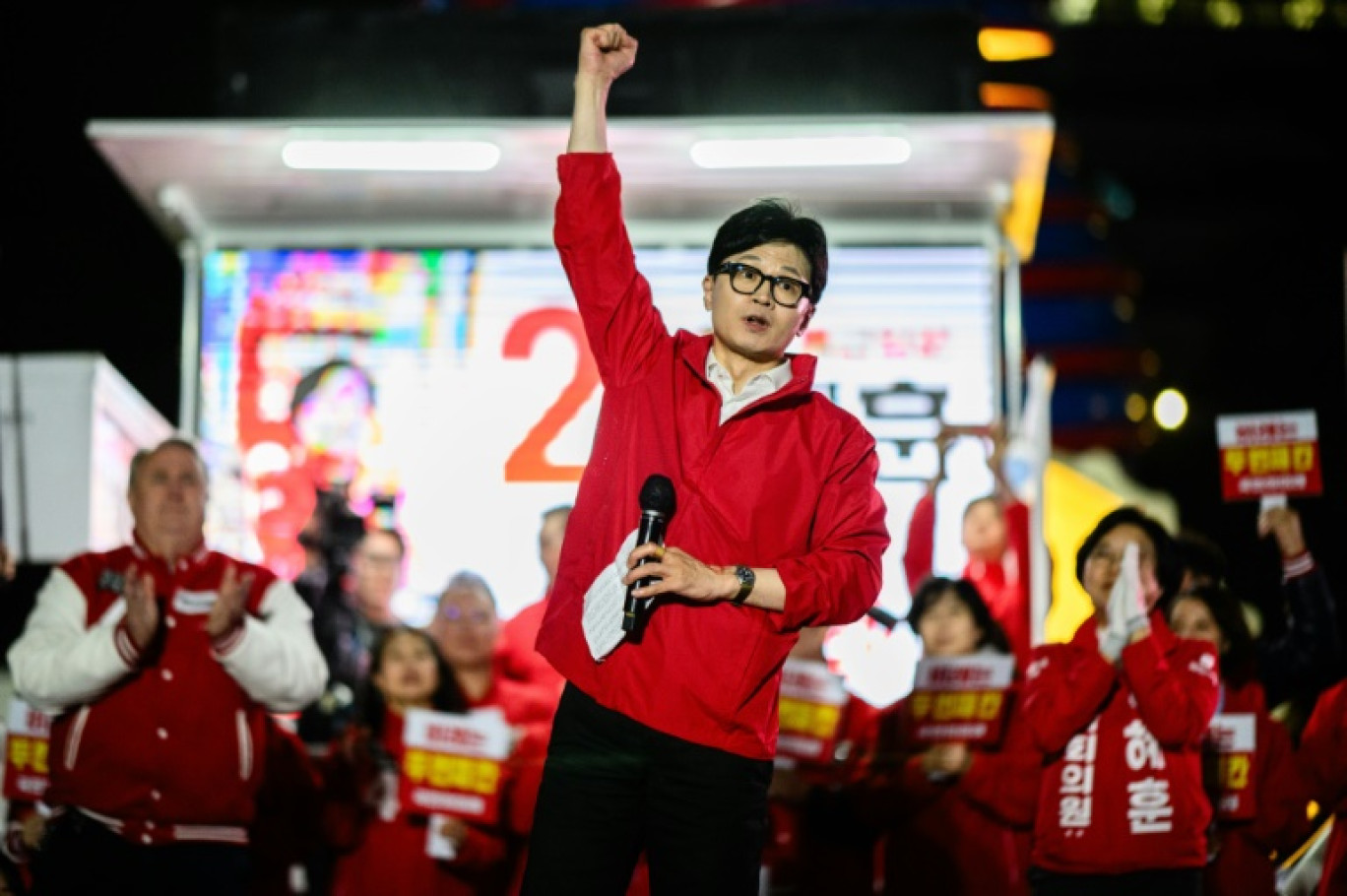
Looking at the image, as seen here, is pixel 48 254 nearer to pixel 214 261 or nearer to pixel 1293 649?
pixel 214 261

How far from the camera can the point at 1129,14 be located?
1798cm

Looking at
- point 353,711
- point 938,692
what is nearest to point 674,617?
point 938,692

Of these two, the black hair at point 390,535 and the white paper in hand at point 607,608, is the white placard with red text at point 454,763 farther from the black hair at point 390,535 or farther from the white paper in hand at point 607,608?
the white paper in hand at point 607,608

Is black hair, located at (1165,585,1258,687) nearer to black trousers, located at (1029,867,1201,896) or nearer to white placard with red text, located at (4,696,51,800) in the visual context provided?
black trousers, located at (1029,867,1201,896)

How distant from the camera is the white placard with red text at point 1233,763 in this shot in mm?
6211

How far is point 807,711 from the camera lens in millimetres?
6641

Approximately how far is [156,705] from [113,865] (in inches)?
18.6

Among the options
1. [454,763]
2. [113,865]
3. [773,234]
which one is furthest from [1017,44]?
[773,234]

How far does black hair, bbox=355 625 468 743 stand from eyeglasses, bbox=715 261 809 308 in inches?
133

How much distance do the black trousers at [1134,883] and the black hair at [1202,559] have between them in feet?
5.32

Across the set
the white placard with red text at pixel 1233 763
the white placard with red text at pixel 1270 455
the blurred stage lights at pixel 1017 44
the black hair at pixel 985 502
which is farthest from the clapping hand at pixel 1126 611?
the blurred stage lights at pixel 1017 44

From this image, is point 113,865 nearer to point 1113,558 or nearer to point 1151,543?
point 1113,558

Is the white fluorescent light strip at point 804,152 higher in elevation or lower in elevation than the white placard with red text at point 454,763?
higher

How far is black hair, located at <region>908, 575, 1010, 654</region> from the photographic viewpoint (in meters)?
6.91
